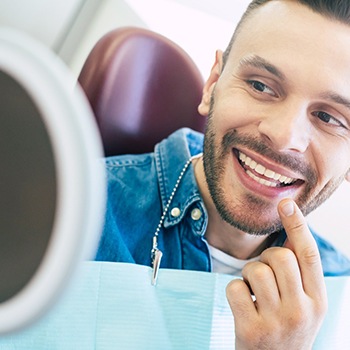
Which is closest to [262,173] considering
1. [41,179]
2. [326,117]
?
[326,117]

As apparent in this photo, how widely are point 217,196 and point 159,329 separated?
0.71ft

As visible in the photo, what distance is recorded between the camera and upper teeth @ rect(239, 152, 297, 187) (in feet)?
2.23

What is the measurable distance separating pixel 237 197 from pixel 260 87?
0.17 m

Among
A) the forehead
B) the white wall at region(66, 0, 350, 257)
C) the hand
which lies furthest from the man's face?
the white wall at region(66, 0, 350, 257)

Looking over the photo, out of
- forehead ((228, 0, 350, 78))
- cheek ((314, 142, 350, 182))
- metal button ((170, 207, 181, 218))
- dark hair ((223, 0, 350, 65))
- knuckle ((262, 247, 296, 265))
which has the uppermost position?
dark hair ((223, 0, 350, 65))

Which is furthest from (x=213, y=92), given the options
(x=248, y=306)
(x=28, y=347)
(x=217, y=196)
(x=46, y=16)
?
(x=46, y=16)

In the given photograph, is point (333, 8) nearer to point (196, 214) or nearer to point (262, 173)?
point (262, 173)

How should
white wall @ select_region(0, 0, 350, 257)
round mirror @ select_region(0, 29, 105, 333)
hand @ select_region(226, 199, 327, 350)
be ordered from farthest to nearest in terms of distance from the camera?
white wall @ select_region(0, 0, 350, 257)
hand @ select_region(226, 199, 327, 350)
round mirror @ select_region(0, 29, 105, 333)

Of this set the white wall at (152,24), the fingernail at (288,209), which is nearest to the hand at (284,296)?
the fingernail at (288,209)

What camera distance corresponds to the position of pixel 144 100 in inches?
37.2

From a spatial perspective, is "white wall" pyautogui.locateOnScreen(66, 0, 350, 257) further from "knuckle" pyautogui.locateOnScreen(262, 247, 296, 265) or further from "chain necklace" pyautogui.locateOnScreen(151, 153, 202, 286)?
"knuckle" pyautogui.locateOnScreen(262, 247, 296, 265)

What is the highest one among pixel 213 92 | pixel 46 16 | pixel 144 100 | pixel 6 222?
pixel 6 222

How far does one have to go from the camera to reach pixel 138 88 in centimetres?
92

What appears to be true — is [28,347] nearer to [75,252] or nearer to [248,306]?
[248,306]
